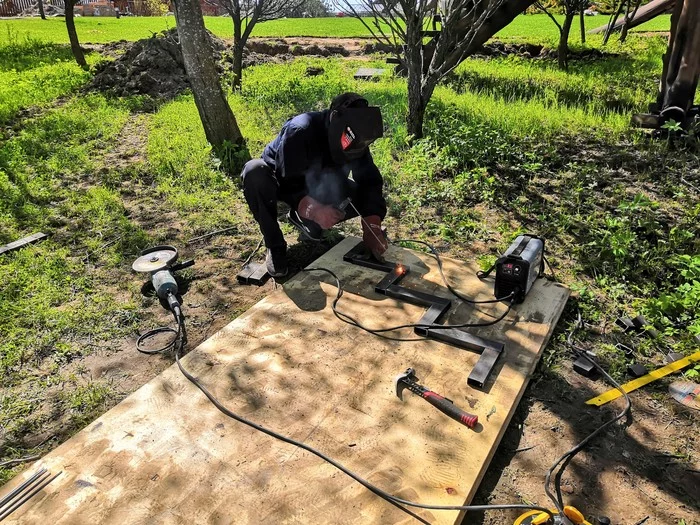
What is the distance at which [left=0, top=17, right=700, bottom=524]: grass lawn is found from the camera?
7.72ft

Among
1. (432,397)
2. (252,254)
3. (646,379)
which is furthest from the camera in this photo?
(252,254)

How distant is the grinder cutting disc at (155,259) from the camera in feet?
10.9

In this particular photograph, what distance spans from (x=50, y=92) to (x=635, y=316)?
33.5ft

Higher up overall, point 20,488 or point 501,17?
point 501,17

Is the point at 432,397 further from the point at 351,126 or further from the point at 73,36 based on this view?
the point at 73,36

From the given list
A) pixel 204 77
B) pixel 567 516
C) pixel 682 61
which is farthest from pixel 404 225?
pixel 682 61

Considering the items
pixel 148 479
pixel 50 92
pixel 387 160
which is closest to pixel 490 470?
pixel 148 479

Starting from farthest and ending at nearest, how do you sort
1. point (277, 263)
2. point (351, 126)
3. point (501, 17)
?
point (501, 17) → point (277, 263) → point (351, 126)

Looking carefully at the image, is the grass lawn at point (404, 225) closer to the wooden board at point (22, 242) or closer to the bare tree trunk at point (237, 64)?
the wooden board at point (22, 242)

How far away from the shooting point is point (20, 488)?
182 centimetres

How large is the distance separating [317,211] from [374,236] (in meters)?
0.45

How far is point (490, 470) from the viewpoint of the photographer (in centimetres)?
202

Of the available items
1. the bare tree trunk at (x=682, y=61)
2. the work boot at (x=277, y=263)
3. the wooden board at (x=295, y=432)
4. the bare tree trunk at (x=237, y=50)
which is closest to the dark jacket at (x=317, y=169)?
the work boot at (x=277, y=263)

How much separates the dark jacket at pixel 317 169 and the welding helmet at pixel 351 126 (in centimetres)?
21
